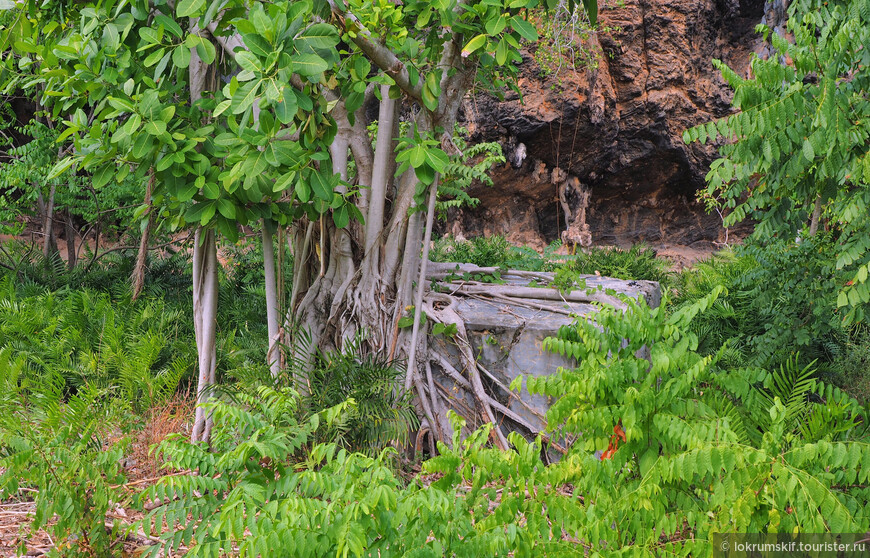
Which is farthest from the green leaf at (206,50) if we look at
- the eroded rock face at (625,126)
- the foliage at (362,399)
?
the eroded rock face at (625,126)

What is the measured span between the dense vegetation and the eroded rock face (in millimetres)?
9442

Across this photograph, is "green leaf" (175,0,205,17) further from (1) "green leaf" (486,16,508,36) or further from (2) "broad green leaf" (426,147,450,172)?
(1) "green leaf" (486,16,508,36)

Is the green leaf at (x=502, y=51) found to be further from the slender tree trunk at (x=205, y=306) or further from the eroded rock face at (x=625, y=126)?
the eroded rock face at (x=625, y=126)

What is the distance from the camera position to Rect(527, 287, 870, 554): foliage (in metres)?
1.96

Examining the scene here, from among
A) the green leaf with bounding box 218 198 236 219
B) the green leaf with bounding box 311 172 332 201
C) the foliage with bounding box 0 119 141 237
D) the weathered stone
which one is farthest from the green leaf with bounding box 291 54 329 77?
the foliage with bounding box 0 119 141 237

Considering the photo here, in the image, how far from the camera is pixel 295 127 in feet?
11.4

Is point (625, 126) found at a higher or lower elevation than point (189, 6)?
higher

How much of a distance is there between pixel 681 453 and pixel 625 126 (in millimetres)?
14707

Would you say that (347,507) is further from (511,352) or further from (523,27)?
(511,352)

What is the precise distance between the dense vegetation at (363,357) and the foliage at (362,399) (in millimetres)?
21

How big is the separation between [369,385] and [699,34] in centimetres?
1424

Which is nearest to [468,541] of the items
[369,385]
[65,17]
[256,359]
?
[369,385]

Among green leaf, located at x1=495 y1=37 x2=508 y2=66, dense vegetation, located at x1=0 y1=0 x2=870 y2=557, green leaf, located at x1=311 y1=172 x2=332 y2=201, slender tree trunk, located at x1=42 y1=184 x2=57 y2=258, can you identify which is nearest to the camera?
dense vegetation, located at x1=0 y1=0 x2=870 y2=557

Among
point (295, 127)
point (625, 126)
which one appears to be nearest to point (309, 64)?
point (295, 127)
